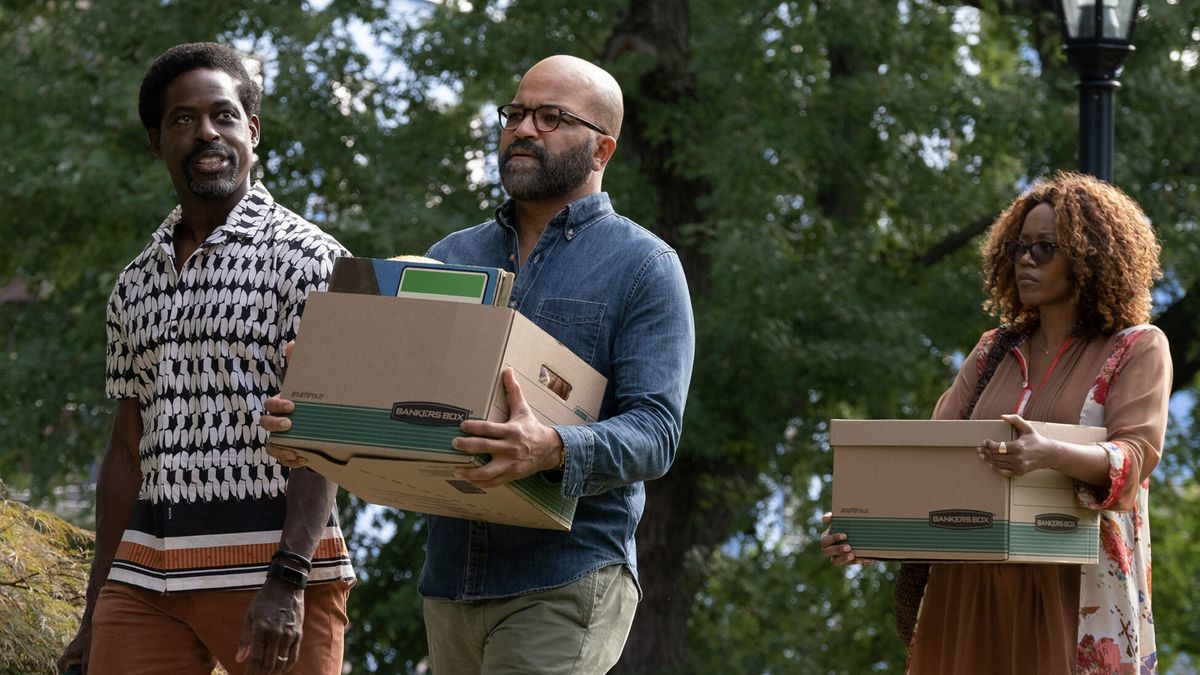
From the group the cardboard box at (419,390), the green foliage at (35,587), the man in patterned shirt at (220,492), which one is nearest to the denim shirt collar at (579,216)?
the cardboard box at (419,390)

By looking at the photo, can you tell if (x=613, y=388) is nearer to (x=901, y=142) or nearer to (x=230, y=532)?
(x=230, y=532)

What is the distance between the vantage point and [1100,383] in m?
4.30

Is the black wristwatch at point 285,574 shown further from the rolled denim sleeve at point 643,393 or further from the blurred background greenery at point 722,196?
the blurred background greenery at point 722,196

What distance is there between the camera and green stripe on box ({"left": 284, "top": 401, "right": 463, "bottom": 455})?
308cm

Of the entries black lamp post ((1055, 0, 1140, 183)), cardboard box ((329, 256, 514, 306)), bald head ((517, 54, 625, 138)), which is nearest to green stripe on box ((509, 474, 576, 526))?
cardboard box ((329, 256, 514, 306))

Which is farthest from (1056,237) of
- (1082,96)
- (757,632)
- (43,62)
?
(43,62)

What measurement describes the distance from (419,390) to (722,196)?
8.31 metres

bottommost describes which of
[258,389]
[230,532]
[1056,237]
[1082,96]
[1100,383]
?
[230,532]

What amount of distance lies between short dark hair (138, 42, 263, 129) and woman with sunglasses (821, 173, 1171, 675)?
5.95 feet

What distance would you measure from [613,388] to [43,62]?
989 cm

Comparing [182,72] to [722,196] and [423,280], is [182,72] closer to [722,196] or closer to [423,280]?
[423,280]

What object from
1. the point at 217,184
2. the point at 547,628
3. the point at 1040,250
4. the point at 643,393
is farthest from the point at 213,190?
the point at 1040,250

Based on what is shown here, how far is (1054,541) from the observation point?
4102mm

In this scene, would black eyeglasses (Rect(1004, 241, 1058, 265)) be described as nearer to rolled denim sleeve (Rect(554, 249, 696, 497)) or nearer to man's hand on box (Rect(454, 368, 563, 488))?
rolled denim sleeve (Rect(554, 249, 696, 497))
